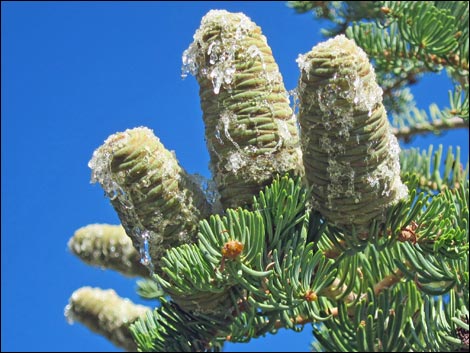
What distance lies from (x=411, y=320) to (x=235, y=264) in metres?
0.31

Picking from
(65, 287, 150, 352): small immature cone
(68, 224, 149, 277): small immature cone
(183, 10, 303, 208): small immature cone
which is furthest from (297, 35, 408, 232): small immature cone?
(65, 287, 150, 352): small immature cone

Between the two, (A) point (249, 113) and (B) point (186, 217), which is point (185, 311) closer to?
(B) point (186, 217)

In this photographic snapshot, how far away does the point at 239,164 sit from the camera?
87 cm

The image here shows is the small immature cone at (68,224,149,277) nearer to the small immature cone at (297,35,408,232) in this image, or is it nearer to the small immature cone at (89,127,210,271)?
the small immature cone at (89,127,210,271)

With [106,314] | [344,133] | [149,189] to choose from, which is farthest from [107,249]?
[344,133]

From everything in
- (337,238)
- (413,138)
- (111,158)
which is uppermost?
(413,138)

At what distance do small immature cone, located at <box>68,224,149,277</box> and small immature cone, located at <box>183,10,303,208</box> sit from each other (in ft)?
1.54

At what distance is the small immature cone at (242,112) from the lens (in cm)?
88

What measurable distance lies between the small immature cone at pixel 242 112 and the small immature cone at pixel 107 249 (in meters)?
0.47

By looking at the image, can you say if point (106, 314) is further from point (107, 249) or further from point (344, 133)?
point (344, 133)

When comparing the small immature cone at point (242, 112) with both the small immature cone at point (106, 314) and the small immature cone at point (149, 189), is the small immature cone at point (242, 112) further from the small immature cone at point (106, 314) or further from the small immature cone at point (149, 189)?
the small immature cone at point (106, 314)

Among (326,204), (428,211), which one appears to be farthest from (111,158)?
(428,211)

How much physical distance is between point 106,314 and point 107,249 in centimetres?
13

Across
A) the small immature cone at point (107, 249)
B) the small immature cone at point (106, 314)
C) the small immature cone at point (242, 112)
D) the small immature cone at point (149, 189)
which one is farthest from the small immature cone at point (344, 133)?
the small immature cone at point (106, 314)
